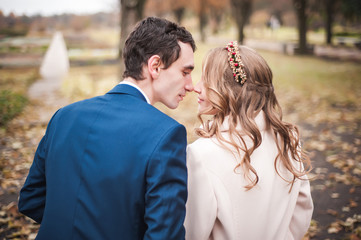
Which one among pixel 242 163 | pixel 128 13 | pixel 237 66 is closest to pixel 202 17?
pixel 128 13

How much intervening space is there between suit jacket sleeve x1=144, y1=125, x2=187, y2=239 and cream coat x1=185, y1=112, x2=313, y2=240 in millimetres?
380

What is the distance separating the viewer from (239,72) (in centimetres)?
214

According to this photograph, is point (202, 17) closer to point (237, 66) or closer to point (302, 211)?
point (237, 66)

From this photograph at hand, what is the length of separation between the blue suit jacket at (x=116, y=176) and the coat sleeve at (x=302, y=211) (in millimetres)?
1215

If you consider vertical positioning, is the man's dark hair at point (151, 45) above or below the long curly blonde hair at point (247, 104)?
above

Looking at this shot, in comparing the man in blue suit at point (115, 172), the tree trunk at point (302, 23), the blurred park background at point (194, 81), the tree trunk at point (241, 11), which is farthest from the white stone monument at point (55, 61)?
the tree trunk at point (302, 23)

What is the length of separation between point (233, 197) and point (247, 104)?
675 mm

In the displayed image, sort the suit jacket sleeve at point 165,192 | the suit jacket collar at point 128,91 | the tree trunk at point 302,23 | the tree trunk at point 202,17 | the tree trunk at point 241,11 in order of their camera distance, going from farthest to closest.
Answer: the tree trunk at point 202,17, the tree trunk at point 241,11, the tree trunk at point 302,23, the suit jacket collar at point 128,91, the suit jacket sleeve at point 165,192

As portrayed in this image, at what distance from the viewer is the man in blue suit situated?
57.5 inches

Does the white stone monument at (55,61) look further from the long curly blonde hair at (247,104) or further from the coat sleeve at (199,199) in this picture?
the coat sleeve at (199,199)

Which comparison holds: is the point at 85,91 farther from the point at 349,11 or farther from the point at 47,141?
the point at 349,11

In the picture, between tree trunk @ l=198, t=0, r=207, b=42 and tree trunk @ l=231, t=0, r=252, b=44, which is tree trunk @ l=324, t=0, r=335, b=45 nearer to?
tree trunk @ l=231, t=0, r=252, b=44

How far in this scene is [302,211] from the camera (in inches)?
92.0

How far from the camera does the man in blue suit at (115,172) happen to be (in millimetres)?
1460
